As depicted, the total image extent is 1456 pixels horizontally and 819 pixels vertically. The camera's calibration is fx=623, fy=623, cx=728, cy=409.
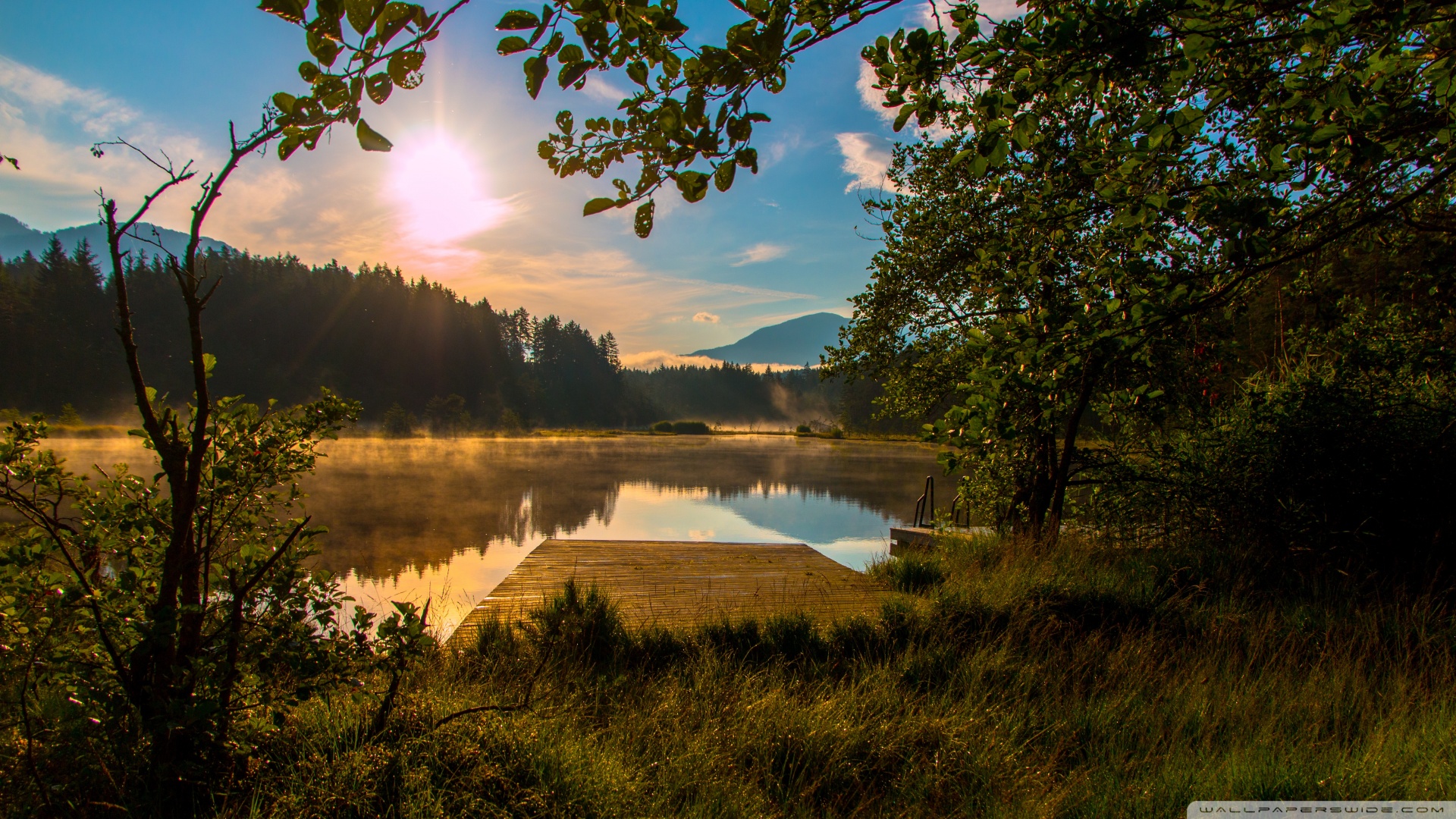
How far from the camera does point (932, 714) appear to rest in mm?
2992

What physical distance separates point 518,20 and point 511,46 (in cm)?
6

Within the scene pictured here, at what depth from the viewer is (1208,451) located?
618 cm

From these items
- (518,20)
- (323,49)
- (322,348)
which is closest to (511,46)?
(518,20)

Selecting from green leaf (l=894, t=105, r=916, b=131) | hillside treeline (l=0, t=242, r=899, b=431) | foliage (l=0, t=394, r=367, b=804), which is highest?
hillside treeline (l=0, t=242, r=899, b=431)

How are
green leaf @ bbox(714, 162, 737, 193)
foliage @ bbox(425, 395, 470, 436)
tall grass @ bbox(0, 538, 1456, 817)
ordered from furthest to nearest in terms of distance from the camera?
foliage @ bbox(425, 395, 470, 436) → tall grass @ bbox(0, 538, 1456, 817) → green leaf @ bbox(714, 162, 737, 193)

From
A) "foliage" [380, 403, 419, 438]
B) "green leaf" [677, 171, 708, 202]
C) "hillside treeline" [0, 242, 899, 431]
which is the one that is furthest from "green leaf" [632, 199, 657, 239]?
"foliage" [380, 403, 419, 438]

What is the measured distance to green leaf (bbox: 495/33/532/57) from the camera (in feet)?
4.57

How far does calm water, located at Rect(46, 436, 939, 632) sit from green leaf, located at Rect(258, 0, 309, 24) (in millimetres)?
2744

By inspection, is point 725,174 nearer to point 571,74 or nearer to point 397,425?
point 571,74

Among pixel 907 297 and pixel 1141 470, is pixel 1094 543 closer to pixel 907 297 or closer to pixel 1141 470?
pixel 1141 470

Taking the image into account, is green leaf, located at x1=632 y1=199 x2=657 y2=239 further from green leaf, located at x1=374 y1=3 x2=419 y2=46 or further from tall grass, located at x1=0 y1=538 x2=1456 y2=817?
tall grass, located at x1=0 y1=538 x2=1456 y2=817

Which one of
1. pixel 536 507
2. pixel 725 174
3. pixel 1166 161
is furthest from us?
pixel 536 507

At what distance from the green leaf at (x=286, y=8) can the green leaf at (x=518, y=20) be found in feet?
1.23

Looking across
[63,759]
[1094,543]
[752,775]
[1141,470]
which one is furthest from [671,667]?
[1141,470]
